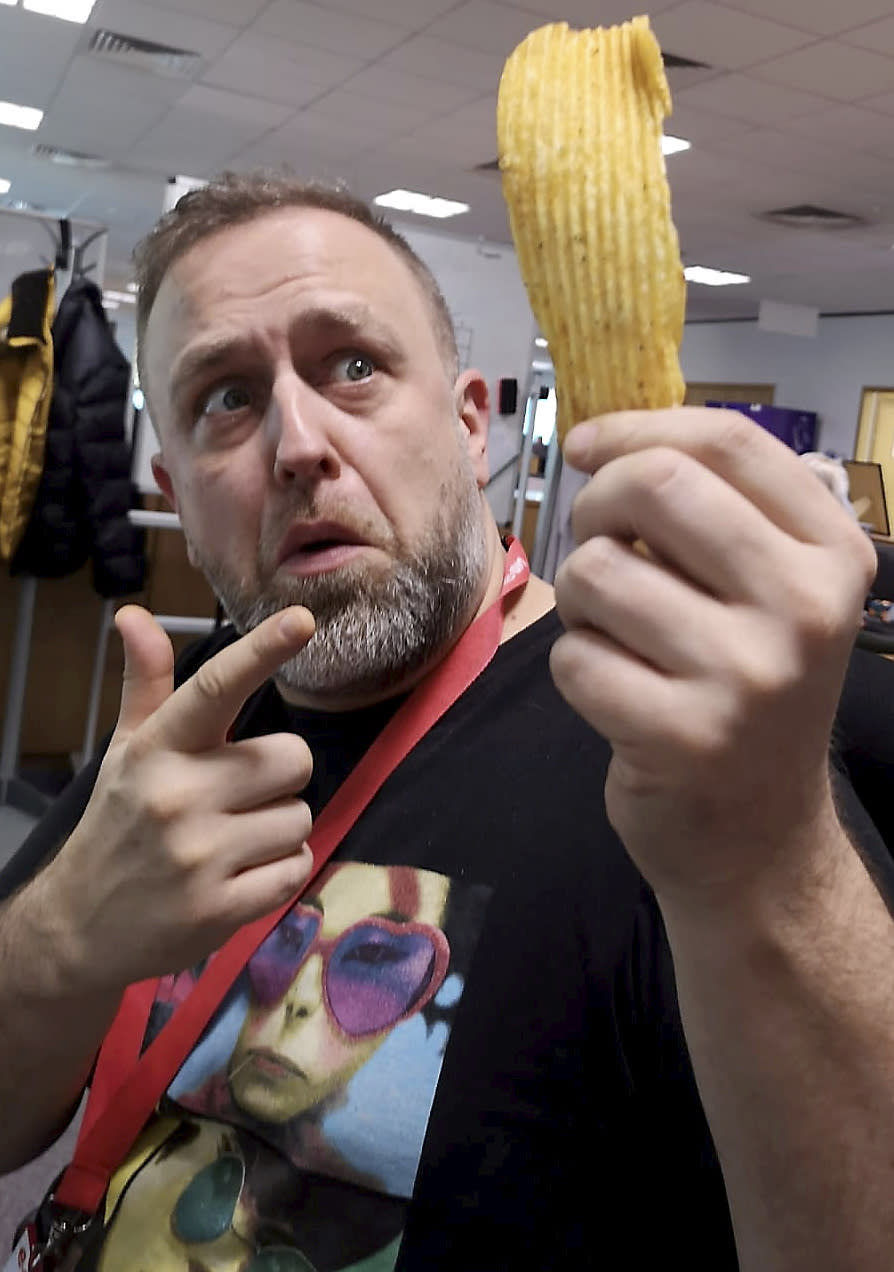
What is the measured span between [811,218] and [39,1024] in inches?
292

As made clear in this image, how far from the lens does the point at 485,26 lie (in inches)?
168

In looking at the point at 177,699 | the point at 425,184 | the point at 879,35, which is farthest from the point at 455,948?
the point at 425,184

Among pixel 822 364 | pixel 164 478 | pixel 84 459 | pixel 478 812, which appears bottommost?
pixel 478 812

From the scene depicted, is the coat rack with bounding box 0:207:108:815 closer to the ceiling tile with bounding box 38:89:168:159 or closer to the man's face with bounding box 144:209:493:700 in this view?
the man's face with bounding box 144:209:493:700

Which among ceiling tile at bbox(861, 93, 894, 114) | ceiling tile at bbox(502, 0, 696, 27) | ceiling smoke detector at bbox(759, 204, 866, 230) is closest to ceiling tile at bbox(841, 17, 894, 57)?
ceiling tile at bbox(861, 93, 894, 114)

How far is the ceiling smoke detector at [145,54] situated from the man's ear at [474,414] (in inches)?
191

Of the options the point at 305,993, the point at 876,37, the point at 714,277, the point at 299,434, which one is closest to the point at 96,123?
the point at 876,37

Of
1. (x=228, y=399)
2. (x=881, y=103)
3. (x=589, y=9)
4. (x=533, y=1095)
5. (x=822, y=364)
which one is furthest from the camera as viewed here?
(x=822, y=364)

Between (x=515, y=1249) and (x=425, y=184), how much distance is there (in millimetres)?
7627

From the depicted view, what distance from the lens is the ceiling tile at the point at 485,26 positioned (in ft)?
13.5

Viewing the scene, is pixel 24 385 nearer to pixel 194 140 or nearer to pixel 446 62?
pixel 446 62

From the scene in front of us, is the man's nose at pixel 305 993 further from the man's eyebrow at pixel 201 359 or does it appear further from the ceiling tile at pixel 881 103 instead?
the ceiling tile at pixel 881 103

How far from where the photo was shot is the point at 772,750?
436 millimetres

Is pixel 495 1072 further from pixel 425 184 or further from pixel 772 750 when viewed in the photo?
pixel 425 184
